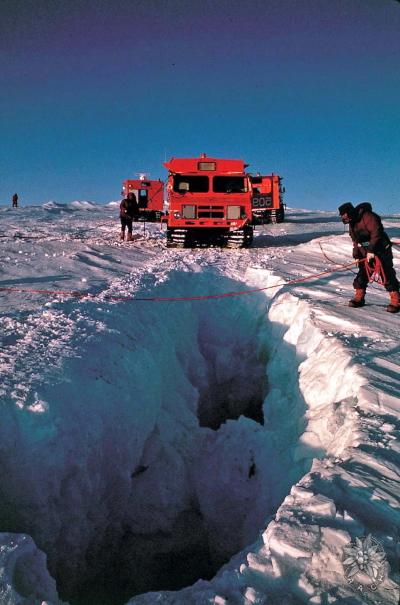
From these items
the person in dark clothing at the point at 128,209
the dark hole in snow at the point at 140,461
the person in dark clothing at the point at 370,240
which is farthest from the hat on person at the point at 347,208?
the person in dark clothing at the point at 128,209

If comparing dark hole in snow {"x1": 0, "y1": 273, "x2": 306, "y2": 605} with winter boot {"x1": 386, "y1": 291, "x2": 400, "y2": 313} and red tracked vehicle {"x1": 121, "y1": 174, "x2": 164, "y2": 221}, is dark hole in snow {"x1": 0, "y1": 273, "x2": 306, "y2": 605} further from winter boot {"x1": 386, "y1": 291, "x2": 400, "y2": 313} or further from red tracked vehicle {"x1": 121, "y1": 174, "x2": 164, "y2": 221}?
red tracked vehicle {"x1": 121, "y1": 174, "x2": 164, "y2": 221}

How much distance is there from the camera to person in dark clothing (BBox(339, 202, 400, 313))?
5.71 metres

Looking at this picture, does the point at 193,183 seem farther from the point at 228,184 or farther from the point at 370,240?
the point at 370,240

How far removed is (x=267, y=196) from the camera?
21.8 metres

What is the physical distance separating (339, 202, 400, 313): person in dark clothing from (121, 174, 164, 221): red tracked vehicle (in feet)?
38.8

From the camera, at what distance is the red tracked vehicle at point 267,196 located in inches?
847

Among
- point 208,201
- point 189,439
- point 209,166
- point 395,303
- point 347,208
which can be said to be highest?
point 209,166

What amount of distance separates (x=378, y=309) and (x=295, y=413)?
218cm

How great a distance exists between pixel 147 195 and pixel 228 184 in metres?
5.22

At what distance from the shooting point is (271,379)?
6.37m

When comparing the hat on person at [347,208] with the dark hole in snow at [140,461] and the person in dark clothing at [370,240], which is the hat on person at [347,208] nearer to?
the person in dark clothing at [370,240]

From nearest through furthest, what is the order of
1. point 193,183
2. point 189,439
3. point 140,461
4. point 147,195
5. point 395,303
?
point 140,461 → point 189,439 → point 395,303 → point 193,183 → point 147,195

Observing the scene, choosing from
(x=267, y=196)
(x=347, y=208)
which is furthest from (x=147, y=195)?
(x=347, y=208)
